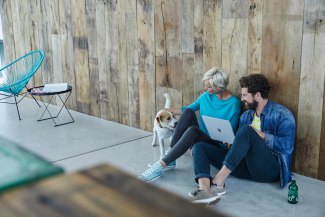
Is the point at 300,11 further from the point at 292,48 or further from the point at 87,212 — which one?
the point at 87,212

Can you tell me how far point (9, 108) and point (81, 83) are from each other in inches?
48.9

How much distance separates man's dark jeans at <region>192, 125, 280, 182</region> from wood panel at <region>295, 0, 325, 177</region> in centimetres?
31

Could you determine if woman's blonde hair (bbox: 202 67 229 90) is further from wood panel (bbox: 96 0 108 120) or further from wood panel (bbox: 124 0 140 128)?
wood panel (bbox: 96 0 108 120)

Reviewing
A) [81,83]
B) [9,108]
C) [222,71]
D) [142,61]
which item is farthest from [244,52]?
[9,108]

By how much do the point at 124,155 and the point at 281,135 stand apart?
4.83 feet

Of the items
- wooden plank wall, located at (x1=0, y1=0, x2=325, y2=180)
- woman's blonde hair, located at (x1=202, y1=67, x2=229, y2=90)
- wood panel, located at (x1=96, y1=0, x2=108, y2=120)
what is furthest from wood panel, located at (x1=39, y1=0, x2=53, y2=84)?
woman's blonde hair, located at (x1=202, y1=67, x2=229, y2=90)

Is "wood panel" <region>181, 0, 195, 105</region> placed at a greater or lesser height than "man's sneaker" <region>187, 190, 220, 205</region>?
greater

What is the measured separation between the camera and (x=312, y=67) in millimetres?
2838

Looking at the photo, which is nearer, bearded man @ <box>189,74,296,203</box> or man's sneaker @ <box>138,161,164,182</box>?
bearded man @ <box>189,74,296,203</box>

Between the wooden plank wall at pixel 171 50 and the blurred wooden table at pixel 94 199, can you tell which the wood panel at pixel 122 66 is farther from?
the blurred wooden table at pixel 94 199

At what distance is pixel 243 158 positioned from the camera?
112 inches

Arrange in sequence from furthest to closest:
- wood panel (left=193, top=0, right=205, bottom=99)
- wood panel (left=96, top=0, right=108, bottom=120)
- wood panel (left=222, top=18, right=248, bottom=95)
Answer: wood panel (left=96, top=0, right=108, bottom=120)
wood panel (left=193, top=0, right=205, bottom=99)
wood panel (left=222, top=18, right=248, bottom=95)

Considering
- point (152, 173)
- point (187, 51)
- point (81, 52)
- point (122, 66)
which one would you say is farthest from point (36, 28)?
point (152, 173)

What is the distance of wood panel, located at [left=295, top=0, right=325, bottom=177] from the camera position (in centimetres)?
278
